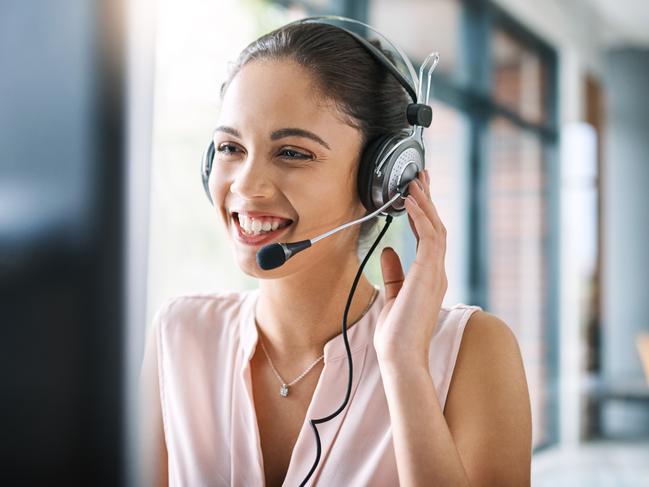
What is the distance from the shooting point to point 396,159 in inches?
40.0

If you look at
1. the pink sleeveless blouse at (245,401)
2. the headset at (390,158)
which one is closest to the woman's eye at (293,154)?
the headset at (390,158)

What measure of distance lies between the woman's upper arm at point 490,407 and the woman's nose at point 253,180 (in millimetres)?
384

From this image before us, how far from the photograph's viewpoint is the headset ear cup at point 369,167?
3.33 feet

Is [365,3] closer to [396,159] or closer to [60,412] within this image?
[396,159]

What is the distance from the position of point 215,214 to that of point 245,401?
887 millimetres

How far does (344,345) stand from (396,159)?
30cm

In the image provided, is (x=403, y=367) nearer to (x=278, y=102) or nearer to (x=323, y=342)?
(x=323, y=342)

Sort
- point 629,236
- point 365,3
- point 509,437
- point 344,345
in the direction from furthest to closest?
point 629,236, point 365,3, point 344,345, point 509,437

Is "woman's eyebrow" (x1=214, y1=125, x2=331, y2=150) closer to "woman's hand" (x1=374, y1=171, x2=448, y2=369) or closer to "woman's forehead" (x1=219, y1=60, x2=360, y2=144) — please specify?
"woman's forehead" (x1=219, y1=60, x2=360, y2=144)

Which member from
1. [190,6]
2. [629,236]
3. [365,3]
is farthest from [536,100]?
[190,6]

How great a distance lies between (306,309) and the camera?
109cm

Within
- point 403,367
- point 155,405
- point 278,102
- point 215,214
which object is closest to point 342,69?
point 278,102

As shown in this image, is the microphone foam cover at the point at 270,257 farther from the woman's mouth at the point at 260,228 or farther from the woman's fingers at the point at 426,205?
the woman's fingers at the point at 426,205

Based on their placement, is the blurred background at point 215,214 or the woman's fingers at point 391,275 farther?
the woman's fingers at point 391,275
